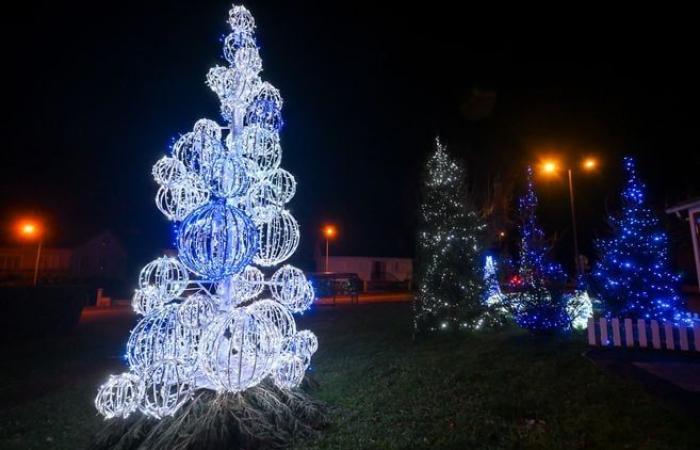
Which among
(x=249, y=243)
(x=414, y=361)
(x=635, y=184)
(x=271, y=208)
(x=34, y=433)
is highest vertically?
(x=635, y=184)

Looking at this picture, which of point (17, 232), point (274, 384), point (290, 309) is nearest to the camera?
point (274, 384)

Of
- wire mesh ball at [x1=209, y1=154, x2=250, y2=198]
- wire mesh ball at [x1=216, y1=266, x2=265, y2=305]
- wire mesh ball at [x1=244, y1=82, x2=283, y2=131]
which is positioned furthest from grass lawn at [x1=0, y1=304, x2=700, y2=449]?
wire mesh ball at [x1=244, y1=82, x2=283, y2=131]

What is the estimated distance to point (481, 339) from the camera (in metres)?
9.35

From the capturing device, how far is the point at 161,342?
4449 millimetres

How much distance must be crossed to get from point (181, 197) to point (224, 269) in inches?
54.9

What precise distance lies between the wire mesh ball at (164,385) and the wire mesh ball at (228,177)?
79.6 inches

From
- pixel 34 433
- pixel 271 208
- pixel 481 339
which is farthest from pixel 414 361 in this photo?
pixel 34 433

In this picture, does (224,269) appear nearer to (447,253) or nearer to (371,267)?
(447,253)

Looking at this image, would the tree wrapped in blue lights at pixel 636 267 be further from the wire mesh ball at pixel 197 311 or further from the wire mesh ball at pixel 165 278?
the wire mesh ball at pixel 165 278

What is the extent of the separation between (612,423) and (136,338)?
567 centimetres

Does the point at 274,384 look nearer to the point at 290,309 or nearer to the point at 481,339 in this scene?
the point at 290,309

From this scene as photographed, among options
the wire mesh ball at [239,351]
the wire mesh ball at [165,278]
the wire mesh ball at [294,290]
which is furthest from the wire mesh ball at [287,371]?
the wire mesh ball at [165,278]

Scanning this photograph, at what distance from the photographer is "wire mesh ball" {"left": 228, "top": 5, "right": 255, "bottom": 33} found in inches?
215

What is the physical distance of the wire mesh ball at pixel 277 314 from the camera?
5.01 metres
